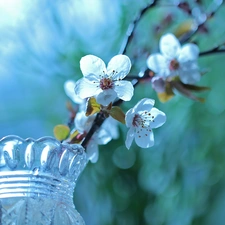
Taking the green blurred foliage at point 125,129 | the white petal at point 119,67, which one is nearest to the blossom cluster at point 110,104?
the white petal at point 119,67

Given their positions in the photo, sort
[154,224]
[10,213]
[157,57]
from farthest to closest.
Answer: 1. [154,224]
2. [157,57]
3. [10,213]

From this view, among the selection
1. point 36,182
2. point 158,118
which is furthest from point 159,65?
point 36,182

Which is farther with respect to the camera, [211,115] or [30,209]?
[211,115]

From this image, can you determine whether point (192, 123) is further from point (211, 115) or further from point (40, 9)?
point (40, 9)

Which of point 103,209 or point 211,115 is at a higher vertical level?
point 211,115

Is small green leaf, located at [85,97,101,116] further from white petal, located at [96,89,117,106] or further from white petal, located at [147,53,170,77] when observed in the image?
white petal, located at [147,53,170,77]

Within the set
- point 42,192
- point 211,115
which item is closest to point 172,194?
point 211,115

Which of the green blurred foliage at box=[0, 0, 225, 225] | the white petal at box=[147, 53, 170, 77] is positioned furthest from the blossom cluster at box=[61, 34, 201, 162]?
the green blurred foliage at box=[0, 0, 225, 225]
